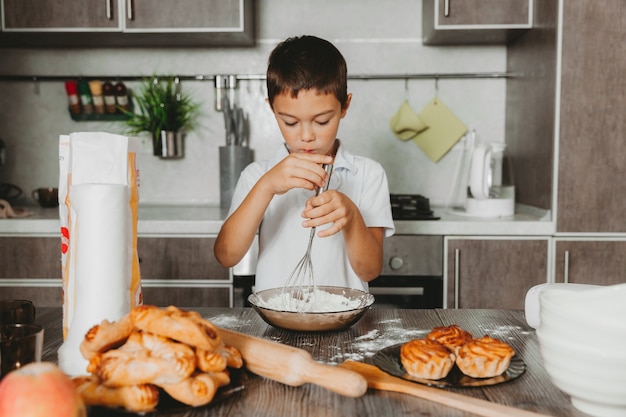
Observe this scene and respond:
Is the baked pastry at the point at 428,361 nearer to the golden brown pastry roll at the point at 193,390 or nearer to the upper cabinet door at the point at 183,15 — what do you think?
the golden brown pastry roll at the point at 193,390

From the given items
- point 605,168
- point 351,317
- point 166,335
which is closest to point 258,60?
point 605,168

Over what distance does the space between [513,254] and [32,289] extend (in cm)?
166

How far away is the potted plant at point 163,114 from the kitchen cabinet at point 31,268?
61cm

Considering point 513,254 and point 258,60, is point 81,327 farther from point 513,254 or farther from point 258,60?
point 258,60

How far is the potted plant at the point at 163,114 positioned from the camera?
2.42 metres

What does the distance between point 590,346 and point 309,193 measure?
38.2 inches

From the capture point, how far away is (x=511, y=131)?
2.45 meters

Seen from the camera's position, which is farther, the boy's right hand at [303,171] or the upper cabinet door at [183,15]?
the upper cabinet door at [183,15]

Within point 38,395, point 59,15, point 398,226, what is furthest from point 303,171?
point 59,15

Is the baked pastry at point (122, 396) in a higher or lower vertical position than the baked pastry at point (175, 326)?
lower

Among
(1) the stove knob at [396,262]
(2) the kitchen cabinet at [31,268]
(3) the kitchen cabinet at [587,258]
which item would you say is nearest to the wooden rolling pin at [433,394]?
(1) the stove knob at [396,262]

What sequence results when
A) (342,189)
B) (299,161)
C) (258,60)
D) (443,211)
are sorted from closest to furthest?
(299,161) < (342,189) < (443,211) < (258,60)

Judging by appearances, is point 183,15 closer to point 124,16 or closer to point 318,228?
point 124,16

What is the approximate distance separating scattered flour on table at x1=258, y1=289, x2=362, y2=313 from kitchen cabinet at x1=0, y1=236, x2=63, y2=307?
130 centimetres
